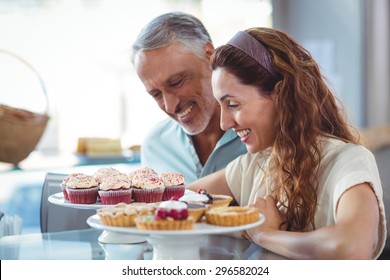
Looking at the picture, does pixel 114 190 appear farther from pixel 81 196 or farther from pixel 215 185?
pixel 215 185

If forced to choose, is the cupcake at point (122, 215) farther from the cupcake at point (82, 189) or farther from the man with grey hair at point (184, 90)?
the man with grey hair at point (184, 90)

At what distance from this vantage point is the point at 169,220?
1.16 metres

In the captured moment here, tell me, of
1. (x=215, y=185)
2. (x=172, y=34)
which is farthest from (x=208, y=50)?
(x=215, y=185)

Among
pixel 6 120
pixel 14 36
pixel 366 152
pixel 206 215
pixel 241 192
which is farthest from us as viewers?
pixel 14 36

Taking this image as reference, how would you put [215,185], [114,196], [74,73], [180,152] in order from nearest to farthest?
[114,196]
[215,185]
[180,152]
[74,73]

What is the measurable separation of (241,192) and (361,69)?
2.38 metres

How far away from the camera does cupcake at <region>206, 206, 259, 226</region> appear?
1.19 metres

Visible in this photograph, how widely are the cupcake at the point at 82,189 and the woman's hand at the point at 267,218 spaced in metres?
0.40

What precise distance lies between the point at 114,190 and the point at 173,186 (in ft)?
0.50

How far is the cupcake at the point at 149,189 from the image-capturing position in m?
1.56
